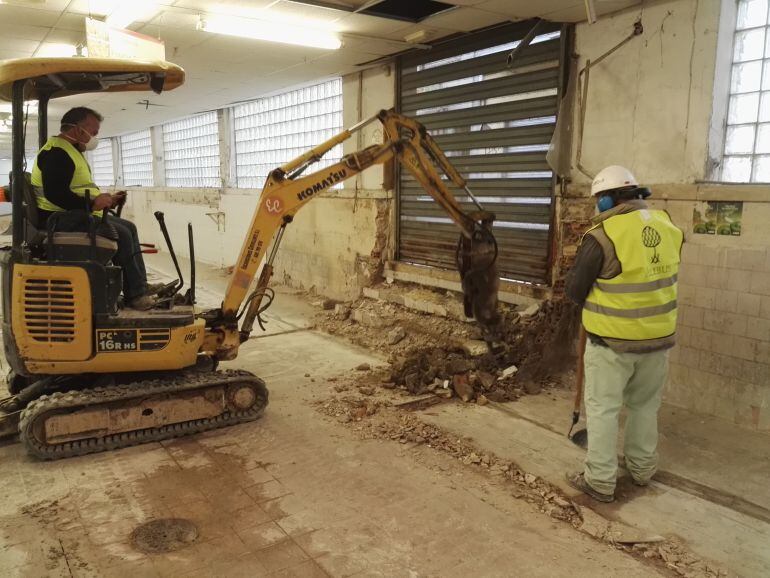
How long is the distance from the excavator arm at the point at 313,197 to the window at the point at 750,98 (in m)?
2.14

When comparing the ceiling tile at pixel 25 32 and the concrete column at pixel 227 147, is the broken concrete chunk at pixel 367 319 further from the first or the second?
the concrete column at pixel 227 147

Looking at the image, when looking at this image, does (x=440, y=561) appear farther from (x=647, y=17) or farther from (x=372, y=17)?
(x=372, y=17)

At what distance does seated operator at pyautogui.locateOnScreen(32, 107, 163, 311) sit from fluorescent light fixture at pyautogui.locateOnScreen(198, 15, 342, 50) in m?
2.37

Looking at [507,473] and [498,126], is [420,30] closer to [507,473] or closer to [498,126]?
[498,126]

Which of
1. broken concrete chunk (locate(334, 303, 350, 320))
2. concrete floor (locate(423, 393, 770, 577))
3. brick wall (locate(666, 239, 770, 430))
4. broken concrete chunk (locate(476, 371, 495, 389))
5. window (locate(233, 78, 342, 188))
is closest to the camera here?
concrete floor (locate(423, 393, 770, 577))

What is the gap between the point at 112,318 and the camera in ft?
13.9

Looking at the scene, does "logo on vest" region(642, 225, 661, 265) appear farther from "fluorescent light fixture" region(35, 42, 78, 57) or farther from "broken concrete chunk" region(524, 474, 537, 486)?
"fluorescent light fixture" region(35, 42, 78, 57)

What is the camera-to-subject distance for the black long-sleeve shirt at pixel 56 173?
13.0 feet

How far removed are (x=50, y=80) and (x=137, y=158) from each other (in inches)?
657

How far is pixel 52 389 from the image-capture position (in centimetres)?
459

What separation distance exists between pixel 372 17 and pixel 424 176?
2.15 meters

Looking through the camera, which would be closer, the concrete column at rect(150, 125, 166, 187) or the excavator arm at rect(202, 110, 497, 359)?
the excavator arm at rect(202, 110, 497, 359)

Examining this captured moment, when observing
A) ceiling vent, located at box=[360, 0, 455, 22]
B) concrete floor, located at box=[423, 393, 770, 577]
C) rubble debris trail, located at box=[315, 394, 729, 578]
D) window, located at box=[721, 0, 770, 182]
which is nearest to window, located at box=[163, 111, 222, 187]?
ceiling vent, located at box=[360, 0, 455, 22]

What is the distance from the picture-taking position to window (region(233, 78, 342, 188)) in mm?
10125
